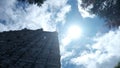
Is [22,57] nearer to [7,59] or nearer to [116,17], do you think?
[7,59]

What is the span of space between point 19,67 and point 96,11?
781 centimetres

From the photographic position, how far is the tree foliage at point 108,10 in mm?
10461

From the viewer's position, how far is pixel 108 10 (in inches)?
426

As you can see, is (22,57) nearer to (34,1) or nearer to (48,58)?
(48,58)

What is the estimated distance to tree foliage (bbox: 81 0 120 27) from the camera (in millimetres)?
10461

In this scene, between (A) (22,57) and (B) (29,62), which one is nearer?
(B) (29,62)

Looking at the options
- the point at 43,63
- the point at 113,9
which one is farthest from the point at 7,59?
the point at 113,9

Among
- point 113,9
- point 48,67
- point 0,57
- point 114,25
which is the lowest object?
point 48,67

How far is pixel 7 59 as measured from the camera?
5941mm

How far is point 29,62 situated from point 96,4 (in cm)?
706

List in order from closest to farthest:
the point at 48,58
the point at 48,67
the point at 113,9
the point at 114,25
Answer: the point at 48,67, the point at 48,58, the point at 113,9, the point at 114,25

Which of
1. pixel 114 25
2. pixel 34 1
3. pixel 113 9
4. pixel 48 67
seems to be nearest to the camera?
pixel 48 67

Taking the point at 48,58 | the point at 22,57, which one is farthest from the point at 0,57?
the point at 48,58

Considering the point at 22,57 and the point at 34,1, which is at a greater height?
the point at 34,1
